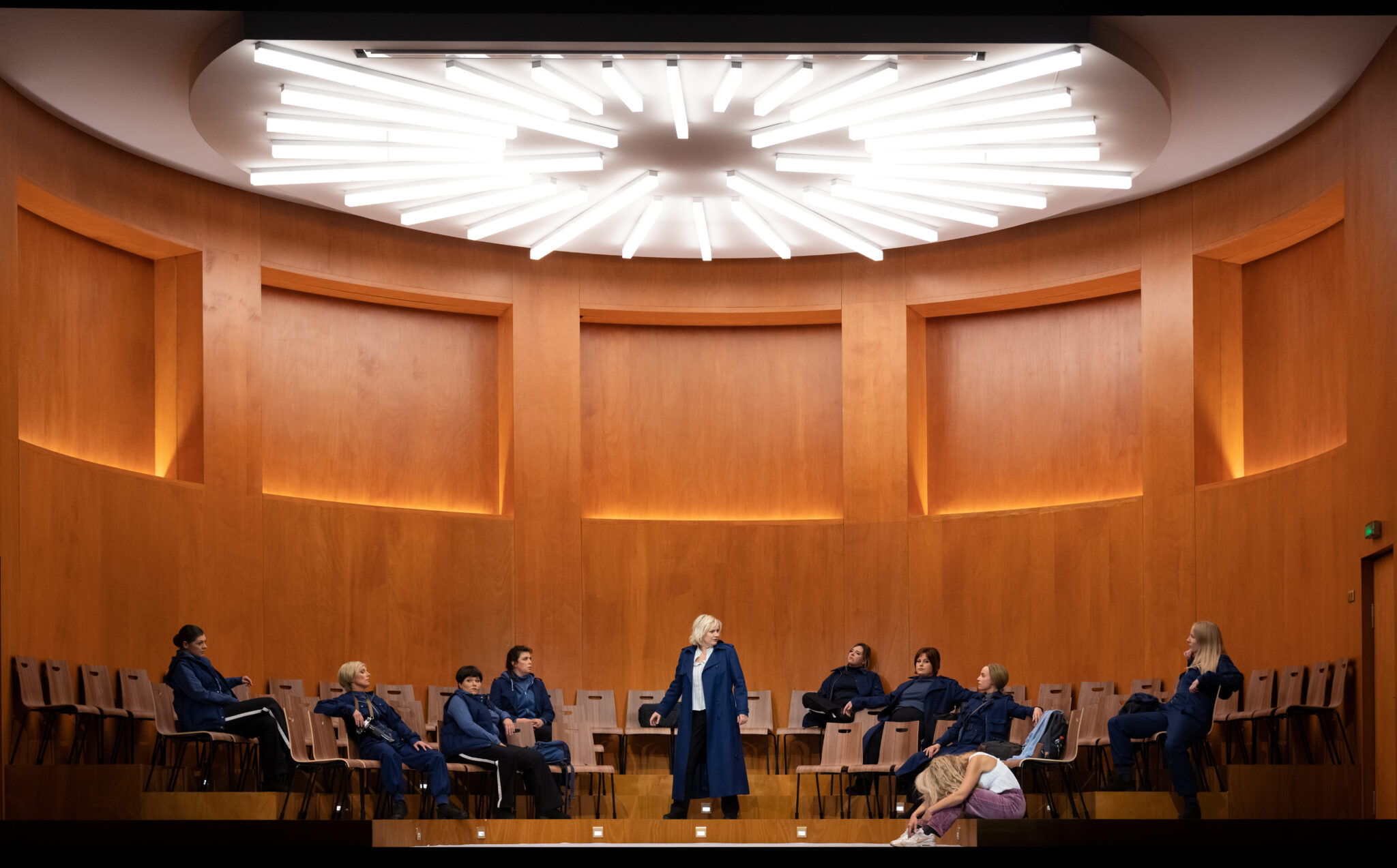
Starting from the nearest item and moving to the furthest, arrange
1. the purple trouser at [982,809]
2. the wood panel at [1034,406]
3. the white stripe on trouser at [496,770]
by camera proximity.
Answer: the purple trouser at [982,809] < the white stripe on trouser at [496,770] < the wood panel at [1034,406]

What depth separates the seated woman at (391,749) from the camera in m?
9.32

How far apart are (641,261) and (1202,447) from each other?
5.02 m

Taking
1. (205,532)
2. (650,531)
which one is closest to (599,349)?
(650,531)

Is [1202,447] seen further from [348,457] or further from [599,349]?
[348,457]

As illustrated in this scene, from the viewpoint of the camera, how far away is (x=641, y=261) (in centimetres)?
1341

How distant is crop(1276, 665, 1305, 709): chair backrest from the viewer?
32.1 ft

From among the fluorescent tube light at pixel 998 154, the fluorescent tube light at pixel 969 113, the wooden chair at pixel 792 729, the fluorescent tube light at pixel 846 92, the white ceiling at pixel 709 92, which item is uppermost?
the white ceiling at pixel 709 92

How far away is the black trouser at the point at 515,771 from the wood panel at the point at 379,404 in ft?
11.9

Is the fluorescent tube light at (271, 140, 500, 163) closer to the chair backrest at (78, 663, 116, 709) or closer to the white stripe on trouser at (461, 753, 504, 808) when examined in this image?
the chair backrest at (78, 663, 116, 709)

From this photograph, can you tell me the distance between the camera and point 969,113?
30.1ft

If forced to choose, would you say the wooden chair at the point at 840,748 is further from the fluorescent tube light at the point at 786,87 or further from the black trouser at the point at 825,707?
the fluorescent tube light at the point at 786,87

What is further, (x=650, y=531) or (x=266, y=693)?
(x=650, y=531)

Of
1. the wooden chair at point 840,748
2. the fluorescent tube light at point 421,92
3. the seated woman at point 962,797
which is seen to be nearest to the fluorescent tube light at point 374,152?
the fluorescent tube light at point 421,92

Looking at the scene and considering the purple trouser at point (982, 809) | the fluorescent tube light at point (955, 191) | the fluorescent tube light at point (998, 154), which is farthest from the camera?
the fluorescent tube light at point (955, 191)
